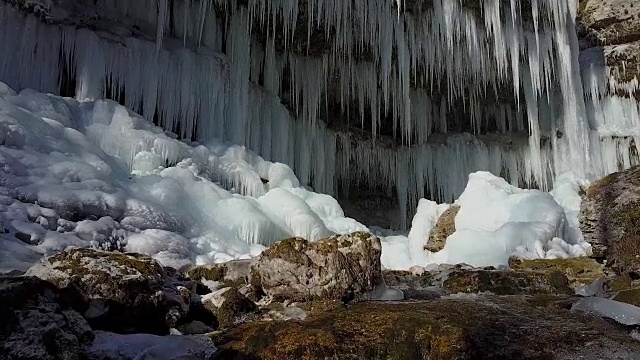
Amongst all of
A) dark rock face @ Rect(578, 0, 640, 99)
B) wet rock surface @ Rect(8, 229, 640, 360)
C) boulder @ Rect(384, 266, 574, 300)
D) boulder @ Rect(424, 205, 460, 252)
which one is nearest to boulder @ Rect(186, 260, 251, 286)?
wet rock surface @ Rect(8, 229, 640, 360)

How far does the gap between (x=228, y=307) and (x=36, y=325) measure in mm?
2218

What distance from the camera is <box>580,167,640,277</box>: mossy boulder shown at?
22.1ft

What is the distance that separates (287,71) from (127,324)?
1204 centimetres

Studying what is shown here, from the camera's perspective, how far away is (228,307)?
5.11 meters

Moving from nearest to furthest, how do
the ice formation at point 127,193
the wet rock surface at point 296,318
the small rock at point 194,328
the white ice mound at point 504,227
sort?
the wet rock surface at point 296,318 → the small rock at point 194,328 → the ice formation at point 127,193 → the white ice mound at point 504,227

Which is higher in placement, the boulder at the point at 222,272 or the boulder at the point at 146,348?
the boulder at the point at 222,272

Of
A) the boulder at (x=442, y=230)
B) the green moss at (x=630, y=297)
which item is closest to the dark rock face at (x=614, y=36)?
the boulder at (x=442, y=230)

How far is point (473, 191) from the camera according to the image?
1274cm

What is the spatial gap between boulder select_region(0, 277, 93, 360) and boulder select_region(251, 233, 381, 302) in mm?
2489

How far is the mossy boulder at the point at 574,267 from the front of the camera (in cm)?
755

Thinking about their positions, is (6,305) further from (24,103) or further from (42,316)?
(24,103)

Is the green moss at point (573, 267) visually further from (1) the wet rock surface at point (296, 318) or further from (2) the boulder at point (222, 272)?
(2) the boulder at point (222, 272)

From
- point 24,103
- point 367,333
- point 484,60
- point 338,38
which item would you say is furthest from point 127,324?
point 484,60

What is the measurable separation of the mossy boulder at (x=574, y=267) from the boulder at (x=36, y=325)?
20.9 ft
